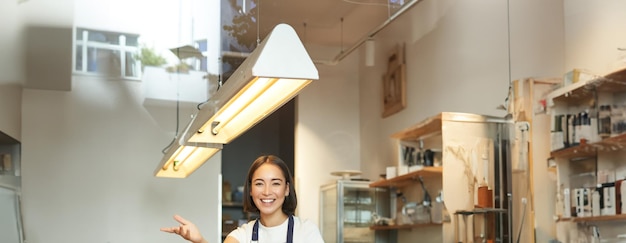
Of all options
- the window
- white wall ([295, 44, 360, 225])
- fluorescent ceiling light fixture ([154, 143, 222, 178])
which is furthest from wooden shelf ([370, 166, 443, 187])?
the window

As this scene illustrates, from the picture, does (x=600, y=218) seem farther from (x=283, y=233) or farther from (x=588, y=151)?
(x=283, y=233)

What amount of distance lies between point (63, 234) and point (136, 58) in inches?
48.8

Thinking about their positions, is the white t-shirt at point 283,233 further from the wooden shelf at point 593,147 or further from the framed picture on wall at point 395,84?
the framed picture on wall at point 395,84

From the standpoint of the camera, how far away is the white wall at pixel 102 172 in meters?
5.09

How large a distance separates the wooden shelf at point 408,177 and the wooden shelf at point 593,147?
45.3 inches

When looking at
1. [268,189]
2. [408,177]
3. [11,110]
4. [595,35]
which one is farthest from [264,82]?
[408,177]

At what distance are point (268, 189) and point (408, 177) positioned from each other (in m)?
3.02

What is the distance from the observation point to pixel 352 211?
5.87 metres

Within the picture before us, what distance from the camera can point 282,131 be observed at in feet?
18.7

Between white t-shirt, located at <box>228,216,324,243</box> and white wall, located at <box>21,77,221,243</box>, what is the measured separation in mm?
2503

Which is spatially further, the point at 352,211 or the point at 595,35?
the point at 352,211

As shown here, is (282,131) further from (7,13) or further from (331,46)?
(7,13)

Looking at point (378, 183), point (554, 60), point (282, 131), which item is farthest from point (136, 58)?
point (554, 60)

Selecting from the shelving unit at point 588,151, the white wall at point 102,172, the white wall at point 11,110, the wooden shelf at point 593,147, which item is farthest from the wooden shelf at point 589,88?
the white wall at point 11,110
